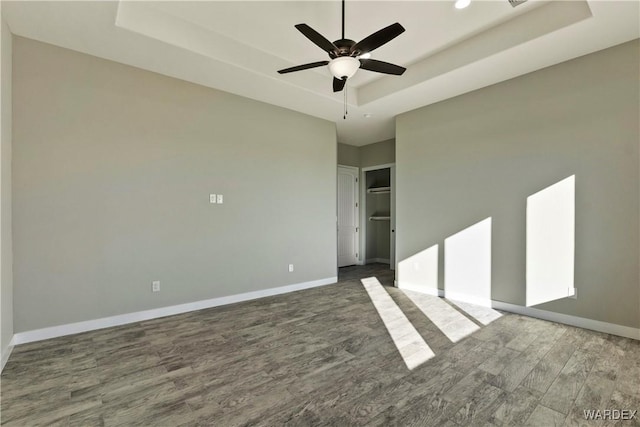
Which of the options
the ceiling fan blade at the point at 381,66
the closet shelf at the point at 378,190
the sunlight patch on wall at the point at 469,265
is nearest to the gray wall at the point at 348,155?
the closet shelf at the point at 378,190

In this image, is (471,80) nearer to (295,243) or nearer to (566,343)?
(566,343)

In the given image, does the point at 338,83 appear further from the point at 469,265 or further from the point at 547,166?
the point at 469,265

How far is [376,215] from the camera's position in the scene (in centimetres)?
795

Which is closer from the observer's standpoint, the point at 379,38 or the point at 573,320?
the point at 379,38

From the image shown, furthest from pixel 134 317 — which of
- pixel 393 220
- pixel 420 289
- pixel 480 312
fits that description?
pixel 393 220

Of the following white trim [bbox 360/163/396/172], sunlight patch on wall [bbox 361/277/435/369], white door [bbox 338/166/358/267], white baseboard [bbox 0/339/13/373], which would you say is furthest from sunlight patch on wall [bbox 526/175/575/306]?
white baseboard [bbox 0/339/13/373]

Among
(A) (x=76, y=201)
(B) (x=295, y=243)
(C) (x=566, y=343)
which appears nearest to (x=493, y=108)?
(C) (x=566, y=343)

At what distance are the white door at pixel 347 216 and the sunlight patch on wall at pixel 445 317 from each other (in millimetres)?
2770

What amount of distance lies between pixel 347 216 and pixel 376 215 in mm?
1034

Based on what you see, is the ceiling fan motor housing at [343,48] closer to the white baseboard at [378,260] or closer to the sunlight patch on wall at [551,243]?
the sunlight patch on wall at [551,243]

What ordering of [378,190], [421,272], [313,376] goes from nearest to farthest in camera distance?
[313,376], [421,272], [378,190]

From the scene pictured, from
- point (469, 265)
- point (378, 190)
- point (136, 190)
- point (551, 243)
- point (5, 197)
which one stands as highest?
point (378, 190)

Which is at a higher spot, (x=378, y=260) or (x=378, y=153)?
(x=378, y=153)

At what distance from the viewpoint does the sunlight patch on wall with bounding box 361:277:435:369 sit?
8.55 ft
